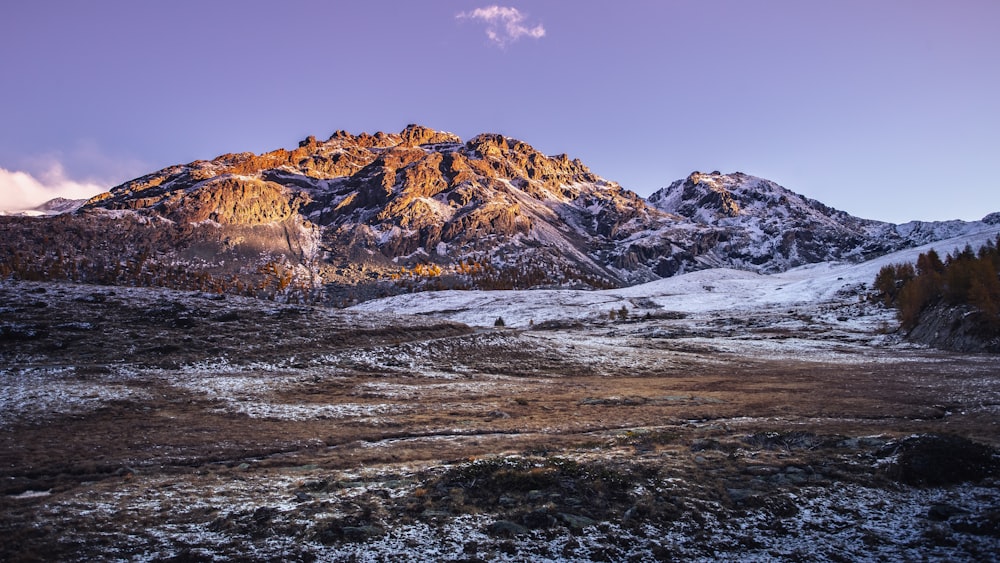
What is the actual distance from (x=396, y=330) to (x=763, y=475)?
4930cm

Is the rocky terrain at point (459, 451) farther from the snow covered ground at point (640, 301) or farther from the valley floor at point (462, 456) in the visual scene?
the snow covered ground at point (640, 301)

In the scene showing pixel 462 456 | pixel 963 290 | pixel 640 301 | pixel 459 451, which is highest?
pixel 640 301

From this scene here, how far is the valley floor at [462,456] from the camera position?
411 inches

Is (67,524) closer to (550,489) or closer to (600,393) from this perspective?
(550,489)

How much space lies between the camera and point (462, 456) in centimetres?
1773

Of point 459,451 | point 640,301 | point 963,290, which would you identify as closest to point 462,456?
point 459,451

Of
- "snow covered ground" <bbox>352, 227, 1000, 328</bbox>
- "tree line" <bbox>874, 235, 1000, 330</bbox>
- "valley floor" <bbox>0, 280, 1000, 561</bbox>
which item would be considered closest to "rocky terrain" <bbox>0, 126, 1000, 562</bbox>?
"valley floor" <bbox>0, 280, 1000, 561</bbox>

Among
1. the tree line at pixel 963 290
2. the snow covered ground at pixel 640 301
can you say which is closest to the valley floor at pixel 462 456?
the tree line at pixel 963 290

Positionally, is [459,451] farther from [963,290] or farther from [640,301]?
[640,301]

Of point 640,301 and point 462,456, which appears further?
point 640,301

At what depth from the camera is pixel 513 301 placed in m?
175

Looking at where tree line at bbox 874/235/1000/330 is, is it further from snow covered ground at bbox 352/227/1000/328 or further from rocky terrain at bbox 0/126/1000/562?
snow covered ground at bbox 352/227/1000/328

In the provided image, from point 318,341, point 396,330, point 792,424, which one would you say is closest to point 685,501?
point 792,424

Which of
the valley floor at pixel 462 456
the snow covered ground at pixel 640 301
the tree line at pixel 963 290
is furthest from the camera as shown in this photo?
the snow covered ground at pixel 640 301
